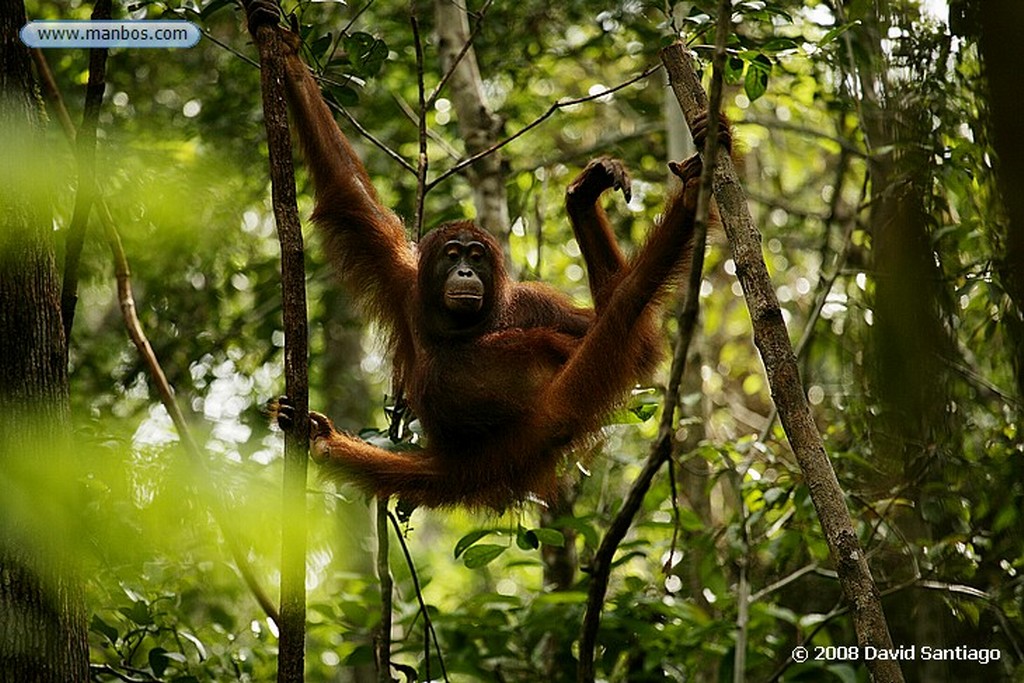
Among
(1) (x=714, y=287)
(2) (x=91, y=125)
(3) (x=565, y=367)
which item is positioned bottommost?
(3) (x=565, y=367)

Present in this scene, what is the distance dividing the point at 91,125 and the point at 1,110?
41 centimetres

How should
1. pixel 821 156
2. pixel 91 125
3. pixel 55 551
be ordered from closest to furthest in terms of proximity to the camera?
pixel 55 551
pixel 91 125
pixel 821 156

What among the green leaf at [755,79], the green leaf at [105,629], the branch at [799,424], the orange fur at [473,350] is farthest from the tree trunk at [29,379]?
the green leaf at [755,79]

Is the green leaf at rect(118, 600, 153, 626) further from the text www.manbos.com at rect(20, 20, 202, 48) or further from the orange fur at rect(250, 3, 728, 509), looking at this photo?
the text www.manbos.com at rect(20, 20, 202, 48)

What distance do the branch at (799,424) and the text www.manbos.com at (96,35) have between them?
1606mm

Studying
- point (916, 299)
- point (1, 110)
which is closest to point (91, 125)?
point (1, 110)

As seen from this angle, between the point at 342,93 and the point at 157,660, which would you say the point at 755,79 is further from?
the point at 157,660

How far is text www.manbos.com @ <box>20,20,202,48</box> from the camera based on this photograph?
3.01 m

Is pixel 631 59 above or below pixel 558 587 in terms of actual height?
above

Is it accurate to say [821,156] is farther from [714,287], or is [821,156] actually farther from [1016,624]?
[1016,624]

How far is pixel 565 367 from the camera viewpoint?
167 inches

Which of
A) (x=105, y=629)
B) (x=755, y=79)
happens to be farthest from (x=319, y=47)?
(x=105, y=629)

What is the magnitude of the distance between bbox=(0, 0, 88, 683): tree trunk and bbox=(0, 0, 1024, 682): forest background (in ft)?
0.16

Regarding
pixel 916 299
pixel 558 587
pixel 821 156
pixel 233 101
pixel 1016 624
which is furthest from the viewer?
pixel 821 156
